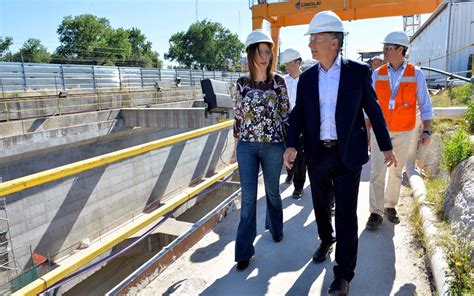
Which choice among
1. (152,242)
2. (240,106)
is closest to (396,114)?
(240,106)

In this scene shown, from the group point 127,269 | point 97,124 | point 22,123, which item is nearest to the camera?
point 127,269

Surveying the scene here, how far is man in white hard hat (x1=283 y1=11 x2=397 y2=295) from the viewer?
2410 millimetres

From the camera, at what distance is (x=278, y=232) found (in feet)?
11.2

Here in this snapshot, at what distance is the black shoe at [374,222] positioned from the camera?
11.7 feet

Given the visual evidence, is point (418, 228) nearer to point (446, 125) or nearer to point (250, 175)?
point (250, 175)

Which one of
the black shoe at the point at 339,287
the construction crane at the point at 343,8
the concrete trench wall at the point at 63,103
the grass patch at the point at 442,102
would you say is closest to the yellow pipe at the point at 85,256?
the black shoe at the point at 339,287

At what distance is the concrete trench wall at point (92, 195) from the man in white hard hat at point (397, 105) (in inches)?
203

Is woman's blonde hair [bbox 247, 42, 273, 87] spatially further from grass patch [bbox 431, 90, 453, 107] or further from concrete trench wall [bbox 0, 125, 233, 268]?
grass patch [bbox 431, 90, 453, 107]

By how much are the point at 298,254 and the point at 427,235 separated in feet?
3.63

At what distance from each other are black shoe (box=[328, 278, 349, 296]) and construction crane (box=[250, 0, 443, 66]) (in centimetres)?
1107

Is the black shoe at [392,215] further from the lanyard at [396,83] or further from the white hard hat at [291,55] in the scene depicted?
the white hard hat at [291,55]

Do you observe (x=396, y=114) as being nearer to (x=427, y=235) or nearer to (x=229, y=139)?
(x=427, y=235)

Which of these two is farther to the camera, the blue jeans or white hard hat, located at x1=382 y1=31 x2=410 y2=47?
white hard hat, located at x1=382 y1=31 x2=410 y2=47

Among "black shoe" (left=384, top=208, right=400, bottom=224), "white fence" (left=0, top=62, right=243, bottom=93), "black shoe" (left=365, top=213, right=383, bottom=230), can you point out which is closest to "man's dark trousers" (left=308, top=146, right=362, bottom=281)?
"black shoe" (left=365, top=213, right=383, bottom=230)
